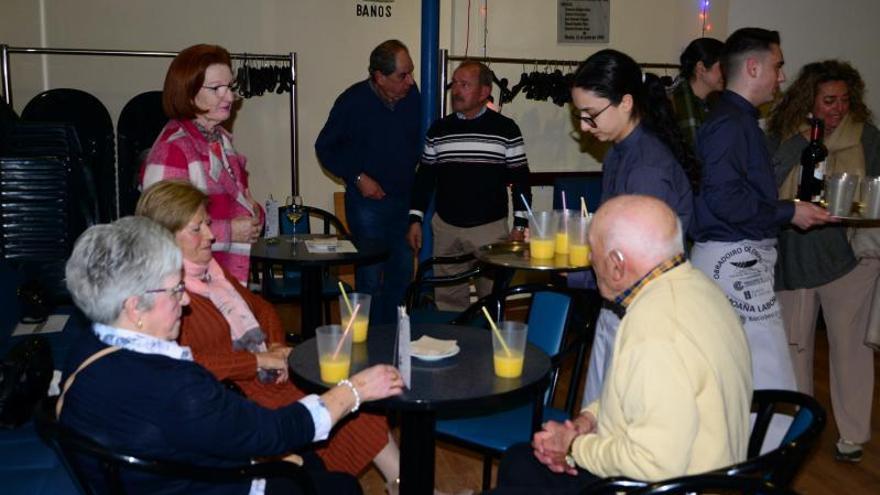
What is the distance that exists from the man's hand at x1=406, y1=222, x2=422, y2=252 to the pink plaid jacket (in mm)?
1496

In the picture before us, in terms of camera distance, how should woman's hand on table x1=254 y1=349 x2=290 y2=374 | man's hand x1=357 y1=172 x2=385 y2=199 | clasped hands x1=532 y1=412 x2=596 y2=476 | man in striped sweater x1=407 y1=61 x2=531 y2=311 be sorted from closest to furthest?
clasped hands x1=532 y1=412 x2=596 y2=476 → woman's hand on table x1=254 y1=349 x2=290 y2=374 → man in striped sweater x1=407 y1=61 x2=531 y2=311 → man's hand x1=357 y1=172 x2=385 y2=199

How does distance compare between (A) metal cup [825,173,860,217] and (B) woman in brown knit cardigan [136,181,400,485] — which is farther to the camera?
(A) metal cup [825,173,860,217]

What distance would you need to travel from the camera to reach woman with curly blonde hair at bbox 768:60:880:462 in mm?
3641

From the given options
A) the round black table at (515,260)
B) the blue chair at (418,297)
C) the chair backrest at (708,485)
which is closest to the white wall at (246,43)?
the blue chair at (418,297)

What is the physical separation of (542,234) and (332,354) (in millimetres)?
1487

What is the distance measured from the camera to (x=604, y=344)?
9.08 ft

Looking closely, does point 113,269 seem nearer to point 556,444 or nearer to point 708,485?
point 556,444

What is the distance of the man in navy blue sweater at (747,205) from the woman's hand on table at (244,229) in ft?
5.25

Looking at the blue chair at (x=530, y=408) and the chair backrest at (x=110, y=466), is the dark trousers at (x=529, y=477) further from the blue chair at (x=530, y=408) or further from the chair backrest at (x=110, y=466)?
the chair backrest at (x=110, y=466)

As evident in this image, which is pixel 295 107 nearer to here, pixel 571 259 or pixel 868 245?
pixel 571 259

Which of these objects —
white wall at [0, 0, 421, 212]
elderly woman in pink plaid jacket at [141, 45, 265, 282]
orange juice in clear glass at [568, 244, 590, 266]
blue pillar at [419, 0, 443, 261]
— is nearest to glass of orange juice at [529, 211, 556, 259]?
orange juice in clear glass at [568, 244, 590, 266]

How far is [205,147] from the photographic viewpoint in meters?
3.19

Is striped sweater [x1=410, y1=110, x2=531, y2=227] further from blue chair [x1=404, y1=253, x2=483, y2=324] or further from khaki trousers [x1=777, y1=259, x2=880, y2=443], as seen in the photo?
khaki trousers [x1=777, y1=259, x2=880, y2=443]

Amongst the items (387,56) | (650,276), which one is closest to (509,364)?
(650,276)
